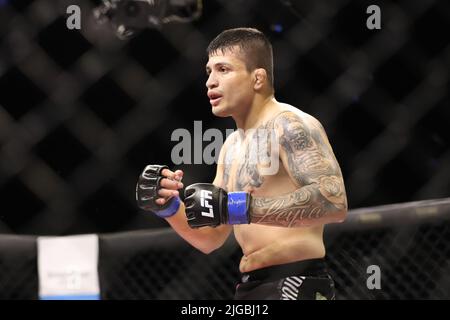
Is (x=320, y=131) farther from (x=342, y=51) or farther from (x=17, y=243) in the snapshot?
(x=342, y=51)

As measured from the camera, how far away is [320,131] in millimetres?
1830

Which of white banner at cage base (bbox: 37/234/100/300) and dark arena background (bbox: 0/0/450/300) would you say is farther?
dark arena background (bbox: 0/0/450/300)

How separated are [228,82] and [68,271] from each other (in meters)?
0.70

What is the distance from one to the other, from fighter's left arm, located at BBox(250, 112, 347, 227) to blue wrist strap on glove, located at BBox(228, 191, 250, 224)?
20 millimetres

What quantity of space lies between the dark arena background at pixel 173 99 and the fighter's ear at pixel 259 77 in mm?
1055

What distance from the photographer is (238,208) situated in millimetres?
1701

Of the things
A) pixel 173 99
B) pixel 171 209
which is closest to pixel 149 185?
pixel 171 209

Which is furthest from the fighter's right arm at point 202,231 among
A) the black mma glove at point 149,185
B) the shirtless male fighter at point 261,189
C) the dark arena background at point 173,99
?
the dark arena background at point 173,99

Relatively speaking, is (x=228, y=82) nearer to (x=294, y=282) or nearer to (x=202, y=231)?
(x=202, y=231)

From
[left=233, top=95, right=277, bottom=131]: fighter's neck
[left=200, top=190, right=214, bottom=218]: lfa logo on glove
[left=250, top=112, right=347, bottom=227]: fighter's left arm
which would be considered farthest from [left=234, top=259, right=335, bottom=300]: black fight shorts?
[left=233, top=95, right=277, bottom=131]: fighter's neck

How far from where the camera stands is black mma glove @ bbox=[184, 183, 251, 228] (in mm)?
1704

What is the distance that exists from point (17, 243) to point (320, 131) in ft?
3.27

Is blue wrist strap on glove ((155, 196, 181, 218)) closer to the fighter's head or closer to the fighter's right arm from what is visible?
the fighter's right arm
